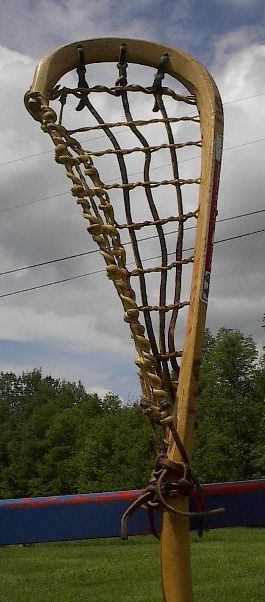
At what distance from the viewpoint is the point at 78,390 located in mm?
62312

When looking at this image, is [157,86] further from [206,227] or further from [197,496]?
[197,496]

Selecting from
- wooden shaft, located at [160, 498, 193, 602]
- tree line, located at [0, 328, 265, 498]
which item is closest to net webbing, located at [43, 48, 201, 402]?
wooden shaft, located at [160, 498, 193, 602]

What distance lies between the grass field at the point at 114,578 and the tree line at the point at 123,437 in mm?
13274

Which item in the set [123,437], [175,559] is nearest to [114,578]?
[175,559]

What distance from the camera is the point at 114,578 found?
16.6ft

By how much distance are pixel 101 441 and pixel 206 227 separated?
118ft

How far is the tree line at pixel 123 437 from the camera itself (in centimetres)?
3125

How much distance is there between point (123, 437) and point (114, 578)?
3161 cm

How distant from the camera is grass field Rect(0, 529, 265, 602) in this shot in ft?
11.8

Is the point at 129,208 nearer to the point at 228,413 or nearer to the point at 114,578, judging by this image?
the point at 114,578

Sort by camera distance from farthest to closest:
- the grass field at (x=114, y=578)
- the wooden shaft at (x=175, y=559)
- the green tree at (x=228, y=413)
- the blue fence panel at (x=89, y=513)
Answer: the green tree at (x=228, y=413) → the grass field at (x=114, y=578) → the blue fence panel at (x=89, y=513) → the wooden shaft at (x=175, y=559)

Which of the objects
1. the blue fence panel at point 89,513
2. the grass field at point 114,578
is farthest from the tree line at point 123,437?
the blue fence panel at point 89,513

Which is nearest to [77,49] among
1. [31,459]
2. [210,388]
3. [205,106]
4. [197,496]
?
[205,106]

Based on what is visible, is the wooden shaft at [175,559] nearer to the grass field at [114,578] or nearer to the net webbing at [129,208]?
the net webbing at [129,208]
